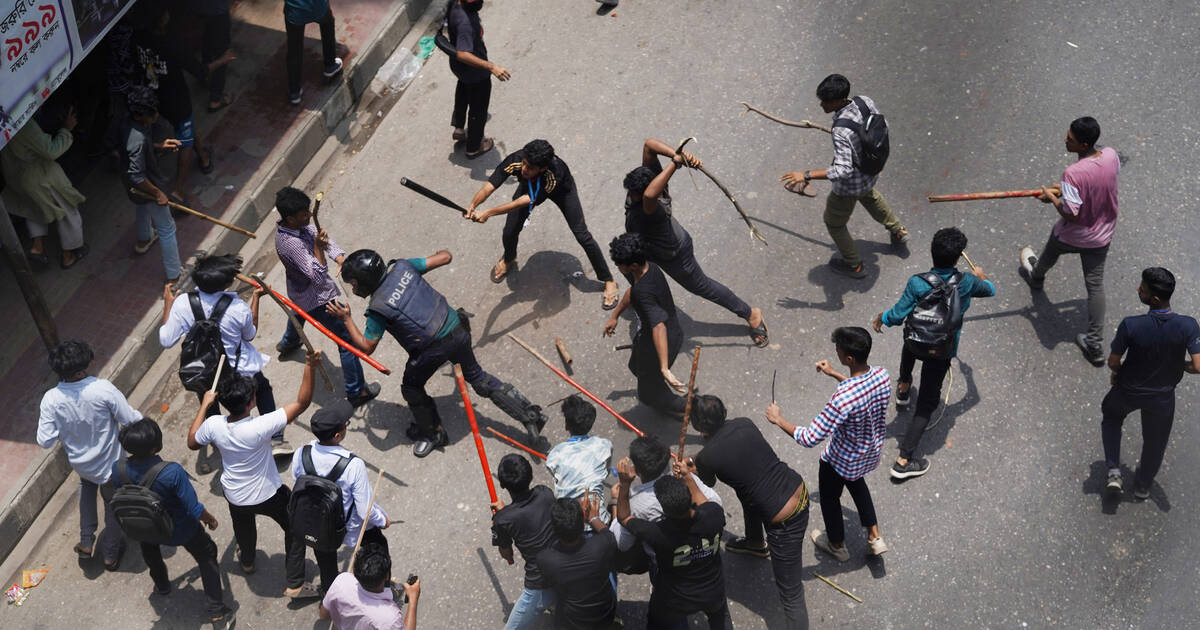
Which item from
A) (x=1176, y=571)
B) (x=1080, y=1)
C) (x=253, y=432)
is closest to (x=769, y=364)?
(x=1176, y=571)

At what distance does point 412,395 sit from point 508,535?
185cm

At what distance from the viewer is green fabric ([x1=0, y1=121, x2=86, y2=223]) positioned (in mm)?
9141

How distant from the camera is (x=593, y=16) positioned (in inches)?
468

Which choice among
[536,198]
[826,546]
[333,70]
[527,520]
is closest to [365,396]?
[536,198]

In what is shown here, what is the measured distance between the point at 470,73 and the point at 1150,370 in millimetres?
6380

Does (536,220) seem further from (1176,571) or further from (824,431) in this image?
(1176,571)

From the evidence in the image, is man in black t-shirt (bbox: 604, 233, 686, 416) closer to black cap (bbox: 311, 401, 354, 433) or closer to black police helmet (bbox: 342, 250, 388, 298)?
black police helmet (bbox: 342, 250, 388, 298)

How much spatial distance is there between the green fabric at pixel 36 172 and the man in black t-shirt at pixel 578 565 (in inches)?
232

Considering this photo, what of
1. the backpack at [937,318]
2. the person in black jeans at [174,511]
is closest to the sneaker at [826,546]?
the backpack at [937,318]

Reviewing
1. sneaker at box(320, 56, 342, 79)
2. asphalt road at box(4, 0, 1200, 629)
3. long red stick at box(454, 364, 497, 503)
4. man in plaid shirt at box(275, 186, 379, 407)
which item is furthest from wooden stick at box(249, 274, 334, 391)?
sneaker at box(320, 56, 342, 79)

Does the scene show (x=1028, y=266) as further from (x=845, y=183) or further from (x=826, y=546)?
(x=826, y=546)

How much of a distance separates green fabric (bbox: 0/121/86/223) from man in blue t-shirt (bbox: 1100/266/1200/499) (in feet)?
28.8

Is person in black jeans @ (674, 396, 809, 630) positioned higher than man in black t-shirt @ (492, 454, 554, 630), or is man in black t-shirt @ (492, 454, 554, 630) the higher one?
person in black jeans @ (674, 396, 809, 630)

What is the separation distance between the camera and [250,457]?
704 cm
